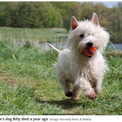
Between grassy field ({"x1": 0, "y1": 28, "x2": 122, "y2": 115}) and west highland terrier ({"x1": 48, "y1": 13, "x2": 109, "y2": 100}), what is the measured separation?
33cm

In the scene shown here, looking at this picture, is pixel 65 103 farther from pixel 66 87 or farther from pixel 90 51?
pixel 90 51

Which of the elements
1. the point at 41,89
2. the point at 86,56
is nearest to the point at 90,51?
the point at 86,56

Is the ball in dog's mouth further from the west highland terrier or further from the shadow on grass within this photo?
the shadow on grass

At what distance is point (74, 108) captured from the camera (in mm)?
5242

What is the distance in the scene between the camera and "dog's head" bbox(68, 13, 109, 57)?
197 inches

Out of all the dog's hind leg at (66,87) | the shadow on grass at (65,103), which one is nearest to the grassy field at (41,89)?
the shadow on grass at (65,103)

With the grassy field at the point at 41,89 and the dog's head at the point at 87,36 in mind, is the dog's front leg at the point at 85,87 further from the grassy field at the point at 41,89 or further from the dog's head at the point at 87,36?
the dog's head at the point at 87,36

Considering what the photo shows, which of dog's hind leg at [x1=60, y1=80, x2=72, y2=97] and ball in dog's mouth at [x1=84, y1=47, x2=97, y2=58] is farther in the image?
dog's hind leg at [x1=60, y1=80, x2=72, y2=97]

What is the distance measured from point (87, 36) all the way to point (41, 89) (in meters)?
2.00

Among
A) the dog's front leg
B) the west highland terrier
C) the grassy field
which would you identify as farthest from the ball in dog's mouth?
the grassy field

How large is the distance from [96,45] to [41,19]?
9.70 m

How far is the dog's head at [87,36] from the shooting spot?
197 inches

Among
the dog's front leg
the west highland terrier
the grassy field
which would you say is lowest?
the grassy field

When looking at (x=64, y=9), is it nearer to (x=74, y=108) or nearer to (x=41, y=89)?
(x=41, y=89)
